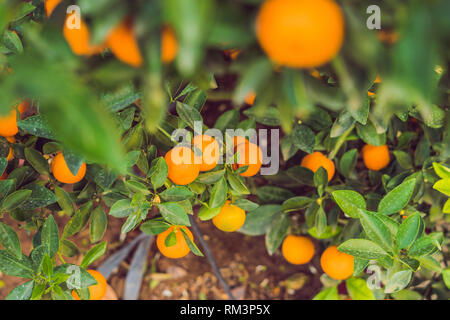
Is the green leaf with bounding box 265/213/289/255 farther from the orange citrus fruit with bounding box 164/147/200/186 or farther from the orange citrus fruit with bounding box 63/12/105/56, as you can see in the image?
the orange citrus fruit with bounding box 63/12/105/56

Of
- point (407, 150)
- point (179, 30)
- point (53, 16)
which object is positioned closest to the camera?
point (179, 30)

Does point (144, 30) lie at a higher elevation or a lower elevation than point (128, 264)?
higher

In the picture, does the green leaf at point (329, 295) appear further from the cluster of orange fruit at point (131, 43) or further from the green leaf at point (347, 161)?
the cluster of orange fruit at point (131, 43)

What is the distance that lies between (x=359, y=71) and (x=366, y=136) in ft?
2.14

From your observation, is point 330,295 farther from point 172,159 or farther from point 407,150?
point 172,159

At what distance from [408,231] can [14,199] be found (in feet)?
2.68

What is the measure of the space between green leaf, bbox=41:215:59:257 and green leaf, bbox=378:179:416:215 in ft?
2.34

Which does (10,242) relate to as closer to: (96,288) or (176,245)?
(96,288)

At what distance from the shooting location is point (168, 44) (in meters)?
0.37

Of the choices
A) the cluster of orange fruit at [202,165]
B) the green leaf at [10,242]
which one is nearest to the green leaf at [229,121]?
the cluster of orange fruit at [202,165]

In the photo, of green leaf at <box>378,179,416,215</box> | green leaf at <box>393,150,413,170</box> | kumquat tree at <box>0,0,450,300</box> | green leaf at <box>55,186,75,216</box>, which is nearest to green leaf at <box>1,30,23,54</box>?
kumquat tree at <box>0,0,450,300</box>

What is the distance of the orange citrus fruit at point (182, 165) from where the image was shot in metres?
0.76

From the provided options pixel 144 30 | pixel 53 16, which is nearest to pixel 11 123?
pixel 53 16

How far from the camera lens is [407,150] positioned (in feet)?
3.83
